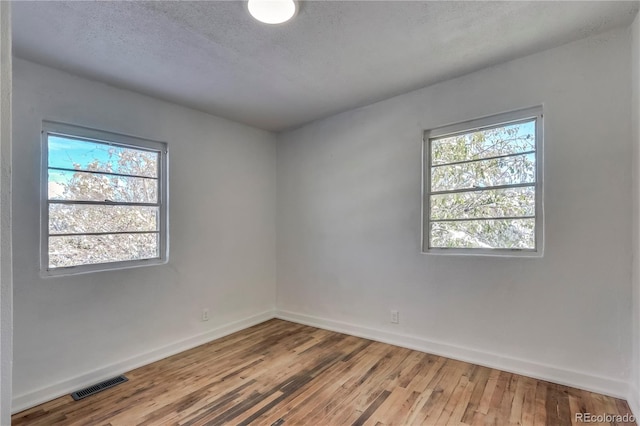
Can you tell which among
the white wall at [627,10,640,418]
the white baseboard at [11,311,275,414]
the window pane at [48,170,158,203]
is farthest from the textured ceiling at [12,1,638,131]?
the white baseboard at [11,311,275,414]

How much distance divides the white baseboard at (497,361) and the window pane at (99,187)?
242cm

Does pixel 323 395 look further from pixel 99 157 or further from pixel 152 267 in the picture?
pixel 99 157

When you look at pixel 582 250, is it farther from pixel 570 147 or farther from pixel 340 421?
pixel 340 421

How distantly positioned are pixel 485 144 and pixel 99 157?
340 centimetres

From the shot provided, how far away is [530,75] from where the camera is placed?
2486mm

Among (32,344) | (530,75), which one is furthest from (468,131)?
(32,344)

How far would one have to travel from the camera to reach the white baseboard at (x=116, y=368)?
7.20 feet

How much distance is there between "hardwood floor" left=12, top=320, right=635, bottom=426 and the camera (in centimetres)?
200

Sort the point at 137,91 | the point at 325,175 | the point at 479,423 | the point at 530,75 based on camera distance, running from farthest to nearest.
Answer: the point at 325,175 < the point at 137,91 < the point at 530,75 < the point at 479,423

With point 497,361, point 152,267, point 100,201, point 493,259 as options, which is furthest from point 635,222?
point 100,201

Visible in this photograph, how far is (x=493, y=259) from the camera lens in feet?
8.66

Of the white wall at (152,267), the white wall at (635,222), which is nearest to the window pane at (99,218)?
the white wall at (152,267)

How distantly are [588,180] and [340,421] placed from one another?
2.42 m

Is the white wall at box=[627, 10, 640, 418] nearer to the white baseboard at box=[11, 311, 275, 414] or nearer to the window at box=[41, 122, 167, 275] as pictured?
the white baseboard at box=[11, 311, 275, 414]
